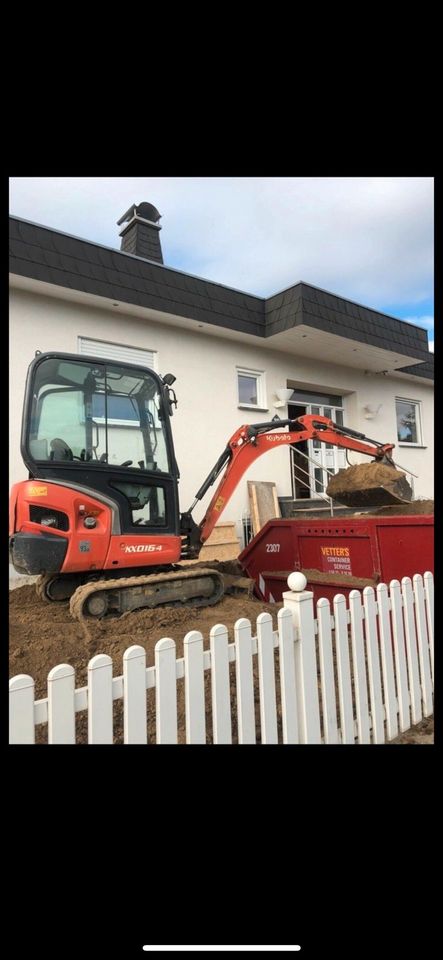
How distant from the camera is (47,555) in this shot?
14.5ft

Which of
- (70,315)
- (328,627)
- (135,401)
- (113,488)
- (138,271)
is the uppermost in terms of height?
(138,271)

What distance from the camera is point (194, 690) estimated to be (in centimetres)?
219

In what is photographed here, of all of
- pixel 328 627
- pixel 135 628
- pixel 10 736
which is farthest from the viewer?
pixel 135 628

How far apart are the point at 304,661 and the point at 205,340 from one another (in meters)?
7.59

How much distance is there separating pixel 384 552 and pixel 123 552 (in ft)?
8.51

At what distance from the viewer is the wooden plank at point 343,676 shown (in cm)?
270

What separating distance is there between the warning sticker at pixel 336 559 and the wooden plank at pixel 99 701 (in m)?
3.75

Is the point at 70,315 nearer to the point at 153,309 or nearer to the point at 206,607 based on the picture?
the point at 153,309

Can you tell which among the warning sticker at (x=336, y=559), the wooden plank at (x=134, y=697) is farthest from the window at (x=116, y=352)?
the wooden plank at (x=134, y=697)

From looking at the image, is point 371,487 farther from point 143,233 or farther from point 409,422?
point 409,422

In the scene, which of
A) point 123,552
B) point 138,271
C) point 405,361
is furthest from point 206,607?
point 405,361

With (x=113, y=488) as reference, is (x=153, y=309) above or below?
above

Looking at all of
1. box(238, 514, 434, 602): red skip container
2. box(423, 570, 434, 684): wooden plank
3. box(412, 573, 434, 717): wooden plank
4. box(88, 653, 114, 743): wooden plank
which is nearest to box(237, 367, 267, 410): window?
box(238, 514, 434, 602): red skip container

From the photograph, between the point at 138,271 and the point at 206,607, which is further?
the point at 138,271
